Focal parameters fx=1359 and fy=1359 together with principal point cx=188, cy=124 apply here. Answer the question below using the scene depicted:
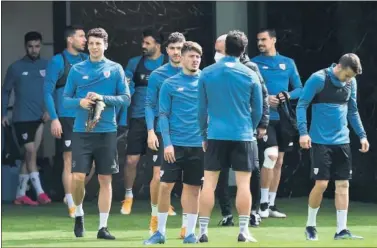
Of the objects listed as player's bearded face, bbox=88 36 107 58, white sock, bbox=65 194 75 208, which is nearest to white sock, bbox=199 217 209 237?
player's bearded face, bbox=88 36 107 58

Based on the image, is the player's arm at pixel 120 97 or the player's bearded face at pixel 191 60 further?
the player's arm at pixel 120 97

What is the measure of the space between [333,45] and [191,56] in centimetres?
603

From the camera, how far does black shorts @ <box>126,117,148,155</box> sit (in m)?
17.1

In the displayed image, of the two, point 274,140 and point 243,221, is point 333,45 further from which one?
point 243,221

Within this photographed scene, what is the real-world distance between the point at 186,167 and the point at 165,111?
602 mm

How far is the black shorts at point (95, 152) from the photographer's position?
46.4 ft

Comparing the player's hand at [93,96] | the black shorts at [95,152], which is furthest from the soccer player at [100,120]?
the player's hand at [93,96]

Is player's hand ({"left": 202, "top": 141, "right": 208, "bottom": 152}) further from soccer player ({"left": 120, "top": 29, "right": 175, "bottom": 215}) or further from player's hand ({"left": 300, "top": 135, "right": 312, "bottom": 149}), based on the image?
soccer player ({"left": 120, "top": 29, "right": 175, "bottom": 215})

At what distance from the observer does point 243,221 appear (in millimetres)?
12992

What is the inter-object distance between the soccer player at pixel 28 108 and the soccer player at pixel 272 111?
3507mm

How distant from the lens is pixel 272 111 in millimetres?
16672

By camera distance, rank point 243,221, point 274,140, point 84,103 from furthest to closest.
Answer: point 274,140
point 84,103
point 243,221

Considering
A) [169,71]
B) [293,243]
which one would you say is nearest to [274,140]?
[169,71]

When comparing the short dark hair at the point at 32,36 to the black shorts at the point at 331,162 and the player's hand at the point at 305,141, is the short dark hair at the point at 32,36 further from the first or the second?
the player's hand at the point at 305,141
